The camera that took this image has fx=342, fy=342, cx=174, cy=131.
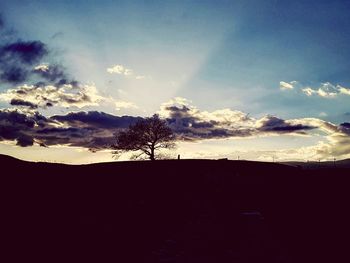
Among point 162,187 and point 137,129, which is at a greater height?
point 137,129

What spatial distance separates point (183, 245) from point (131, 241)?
8.26 ft

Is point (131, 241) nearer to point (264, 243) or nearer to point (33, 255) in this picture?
point (33, 255)

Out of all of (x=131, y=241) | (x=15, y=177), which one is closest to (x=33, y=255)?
(x=131, y=241)

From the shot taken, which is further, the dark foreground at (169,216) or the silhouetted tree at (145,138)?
the silhouetted tree at (145,138)

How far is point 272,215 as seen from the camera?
22.8 meters

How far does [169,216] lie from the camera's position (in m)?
20.9

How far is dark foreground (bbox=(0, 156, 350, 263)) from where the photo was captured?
13.2 meters

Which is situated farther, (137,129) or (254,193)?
(137,129)

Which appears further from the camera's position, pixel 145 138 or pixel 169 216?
pixel 145 138

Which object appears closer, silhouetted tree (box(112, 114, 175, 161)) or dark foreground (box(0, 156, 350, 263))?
dark foreground (box(0, 156, 350, 263))

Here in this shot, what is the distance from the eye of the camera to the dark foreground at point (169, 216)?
43.5 feet

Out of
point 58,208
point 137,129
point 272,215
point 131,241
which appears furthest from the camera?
point 137,129

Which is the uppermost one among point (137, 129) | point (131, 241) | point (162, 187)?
point (137, 129)

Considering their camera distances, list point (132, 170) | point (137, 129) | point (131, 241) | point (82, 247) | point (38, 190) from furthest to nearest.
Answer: point (137, 129)
point (132, 170)
point (38, 190)
point (131, 241)
point (82, 247)
